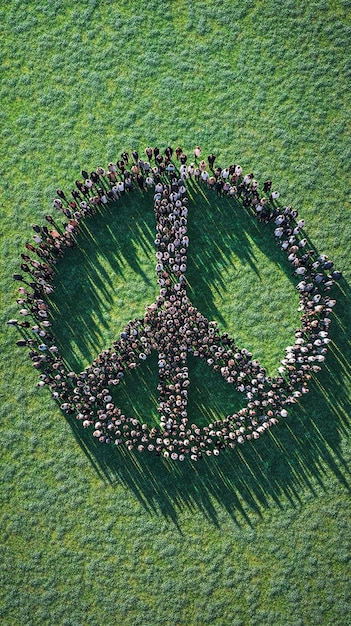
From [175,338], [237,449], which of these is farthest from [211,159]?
[237,449]

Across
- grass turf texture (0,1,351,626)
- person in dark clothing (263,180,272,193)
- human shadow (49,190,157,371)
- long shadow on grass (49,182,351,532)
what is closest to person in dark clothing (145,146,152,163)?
grass turf texture (0,1,351,626)

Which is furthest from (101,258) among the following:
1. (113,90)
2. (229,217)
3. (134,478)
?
(134,478)

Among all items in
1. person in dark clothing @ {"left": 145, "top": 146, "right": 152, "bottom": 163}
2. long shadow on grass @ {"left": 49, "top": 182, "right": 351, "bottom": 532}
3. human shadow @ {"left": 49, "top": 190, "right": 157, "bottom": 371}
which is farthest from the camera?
human shadow @ {"left": 49, "top": 190, "right": 157, "bottom": 371}

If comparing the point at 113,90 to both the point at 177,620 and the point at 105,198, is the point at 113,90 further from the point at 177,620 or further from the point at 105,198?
the point at 177,620

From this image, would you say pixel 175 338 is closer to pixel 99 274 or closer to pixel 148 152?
pixel 99 274

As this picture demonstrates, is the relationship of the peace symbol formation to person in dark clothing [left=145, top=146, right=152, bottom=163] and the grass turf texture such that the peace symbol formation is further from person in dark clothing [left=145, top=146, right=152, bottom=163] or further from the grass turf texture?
the grass turf texture
